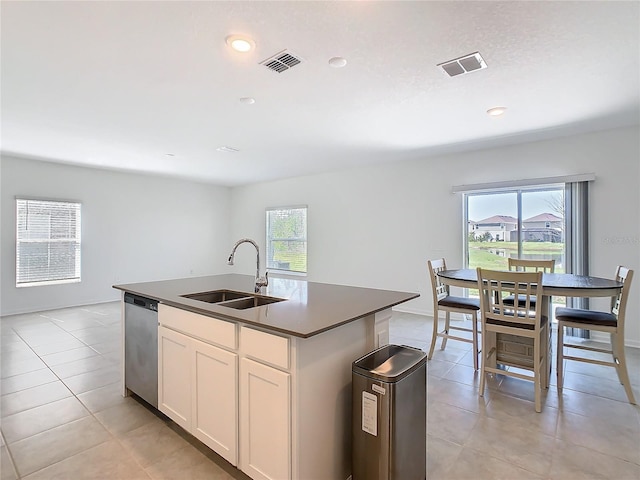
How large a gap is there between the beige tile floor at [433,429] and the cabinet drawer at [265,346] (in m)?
A: 0.72

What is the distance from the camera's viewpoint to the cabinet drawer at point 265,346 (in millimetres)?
1438

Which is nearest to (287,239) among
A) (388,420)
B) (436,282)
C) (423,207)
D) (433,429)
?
(423,207)

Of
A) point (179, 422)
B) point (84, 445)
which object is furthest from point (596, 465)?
point (84, 445)

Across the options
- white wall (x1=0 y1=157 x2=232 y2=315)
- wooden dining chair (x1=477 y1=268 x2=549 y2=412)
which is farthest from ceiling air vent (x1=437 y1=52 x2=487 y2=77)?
white wall (x1=0 y1=157 x2=232 y2=315)

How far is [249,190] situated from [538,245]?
19.8 ft

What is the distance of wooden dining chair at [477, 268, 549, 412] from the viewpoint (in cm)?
244

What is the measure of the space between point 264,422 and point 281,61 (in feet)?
7.44

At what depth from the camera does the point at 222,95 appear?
294 centimetres

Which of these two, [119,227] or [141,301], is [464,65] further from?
[119,227]

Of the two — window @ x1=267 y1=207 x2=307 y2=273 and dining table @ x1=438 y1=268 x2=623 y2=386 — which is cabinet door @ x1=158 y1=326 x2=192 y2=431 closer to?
dining table @ x1=438 y1=268 x2=623 y2=386

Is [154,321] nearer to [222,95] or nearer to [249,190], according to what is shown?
[222,95]

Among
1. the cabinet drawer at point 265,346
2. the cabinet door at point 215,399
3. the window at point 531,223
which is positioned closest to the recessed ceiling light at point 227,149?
the window at point 531,223

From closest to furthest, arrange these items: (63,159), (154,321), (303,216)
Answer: (154,321) → (63,159) → (303,216)

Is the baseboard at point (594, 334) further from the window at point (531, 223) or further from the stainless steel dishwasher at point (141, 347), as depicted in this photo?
the stainless steel dishwasher at point (141, 347)
